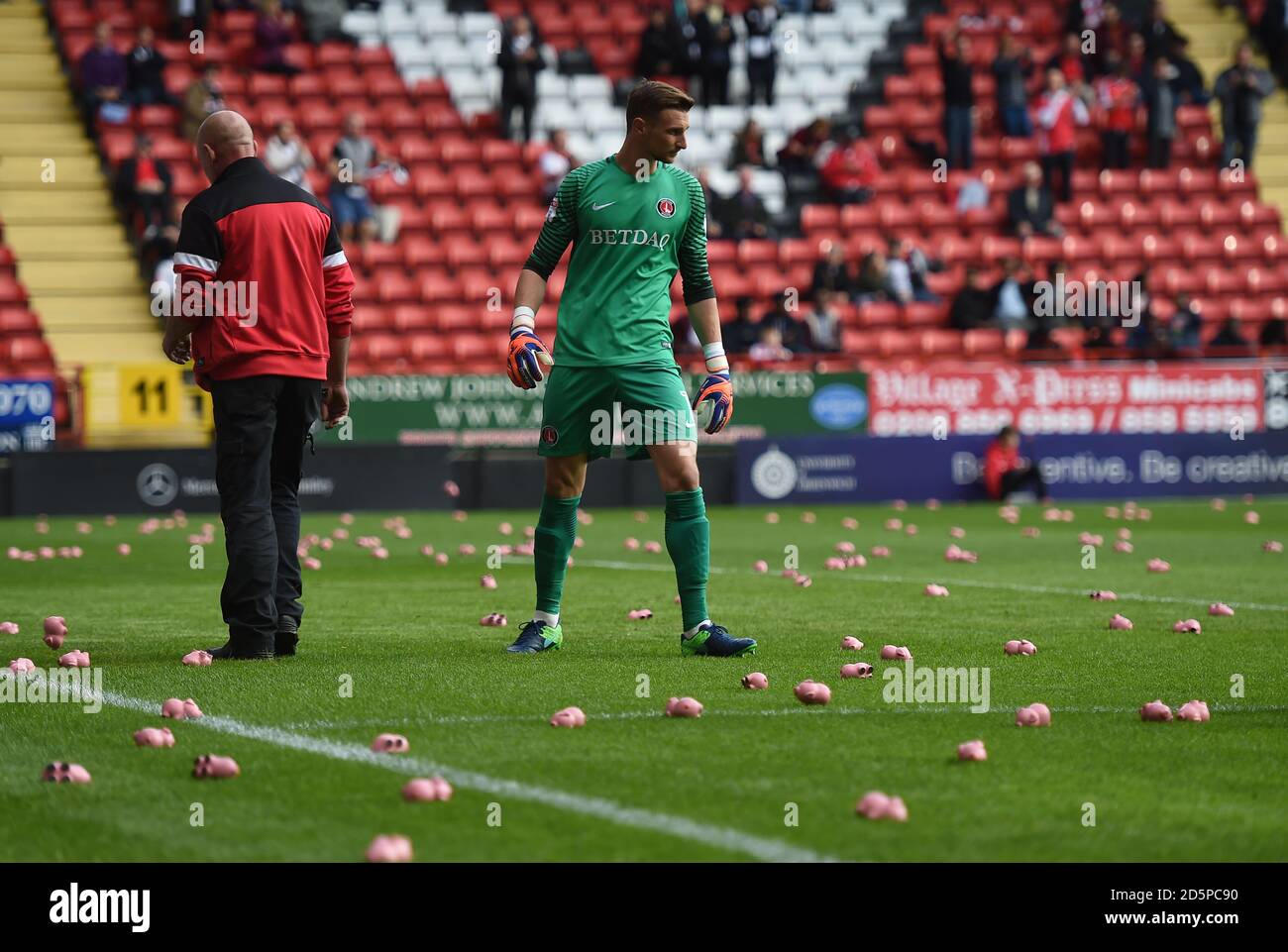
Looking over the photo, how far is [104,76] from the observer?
1066 inches

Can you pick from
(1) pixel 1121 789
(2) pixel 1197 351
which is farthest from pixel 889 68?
(1) pixel 1121 789

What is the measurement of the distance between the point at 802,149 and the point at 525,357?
855 inches

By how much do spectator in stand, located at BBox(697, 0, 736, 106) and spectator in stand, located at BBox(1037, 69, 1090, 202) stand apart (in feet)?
14.9

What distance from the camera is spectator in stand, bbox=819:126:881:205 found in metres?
28.8

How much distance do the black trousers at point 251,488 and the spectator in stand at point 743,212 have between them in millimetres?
20021

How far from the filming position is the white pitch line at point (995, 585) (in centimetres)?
1074

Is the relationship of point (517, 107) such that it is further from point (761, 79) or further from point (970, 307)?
point (970, 307)

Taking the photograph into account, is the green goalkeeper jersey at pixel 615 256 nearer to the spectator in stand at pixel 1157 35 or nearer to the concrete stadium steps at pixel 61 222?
the concrete stadium steps at pixel 61 222

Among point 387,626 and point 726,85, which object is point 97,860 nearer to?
point 387,626

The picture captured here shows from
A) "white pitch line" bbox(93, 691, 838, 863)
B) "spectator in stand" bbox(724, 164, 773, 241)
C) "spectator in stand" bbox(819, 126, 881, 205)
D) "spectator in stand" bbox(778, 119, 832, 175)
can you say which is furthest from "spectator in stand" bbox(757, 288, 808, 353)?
"white pitch line" bbox(93, 691, 838, 863)

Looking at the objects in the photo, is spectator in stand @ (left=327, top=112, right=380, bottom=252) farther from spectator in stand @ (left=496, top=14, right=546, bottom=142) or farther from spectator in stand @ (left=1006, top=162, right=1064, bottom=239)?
spectator in stand @ (left=1006, top=162, right=1064, bottom=239)

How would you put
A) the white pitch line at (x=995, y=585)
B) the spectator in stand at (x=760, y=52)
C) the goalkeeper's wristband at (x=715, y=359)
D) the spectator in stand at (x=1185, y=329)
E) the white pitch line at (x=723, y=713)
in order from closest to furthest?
the white pitch line at (x=723, y=713), the goalkeeper's wristband at (x=715, y=359), the white pitch line at (x=995, y=585), the spectator in stand at (x=1185, y=329), the spectator in stand at (x=760, y=52)

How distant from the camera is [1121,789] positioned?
5.08 metres

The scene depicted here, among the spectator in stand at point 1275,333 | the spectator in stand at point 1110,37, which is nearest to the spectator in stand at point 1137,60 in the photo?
the spectator in stand at point 1110,37
